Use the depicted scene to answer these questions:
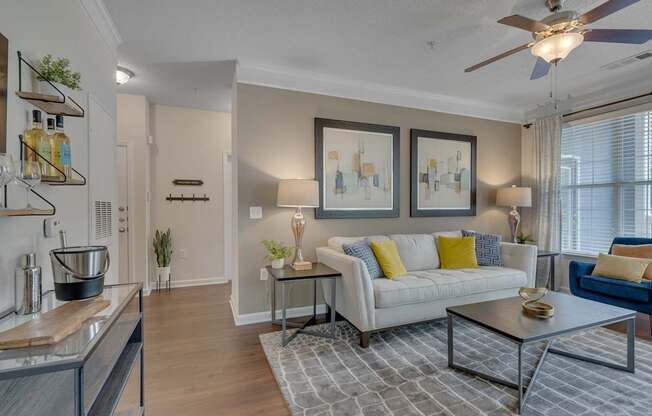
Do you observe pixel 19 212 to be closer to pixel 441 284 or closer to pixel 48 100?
pixel 48 100

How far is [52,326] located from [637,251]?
4565 millimetres

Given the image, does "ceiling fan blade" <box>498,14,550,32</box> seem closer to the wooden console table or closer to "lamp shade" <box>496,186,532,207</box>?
the wooden console table

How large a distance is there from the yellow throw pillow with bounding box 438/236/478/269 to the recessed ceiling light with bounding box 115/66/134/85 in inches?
154

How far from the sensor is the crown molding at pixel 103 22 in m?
2.10

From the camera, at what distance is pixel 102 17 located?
2.28 metres

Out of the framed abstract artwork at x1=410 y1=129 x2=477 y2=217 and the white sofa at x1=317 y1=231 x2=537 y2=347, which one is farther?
the framed abstract artwork at x1=410 y1=129 x2=477 y2=217

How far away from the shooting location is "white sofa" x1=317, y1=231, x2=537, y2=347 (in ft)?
8.46

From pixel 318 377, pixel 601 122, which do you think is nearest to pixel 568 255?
pixel 601 122

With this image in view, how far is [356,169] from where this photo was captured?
3646 mm

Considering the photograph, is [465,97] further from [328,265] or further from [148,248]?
[148,248]

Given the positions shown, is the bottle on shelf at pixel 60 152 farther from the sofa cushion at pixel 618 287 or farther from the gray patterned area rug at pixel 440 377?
the sofa cushion at pixel 618 287

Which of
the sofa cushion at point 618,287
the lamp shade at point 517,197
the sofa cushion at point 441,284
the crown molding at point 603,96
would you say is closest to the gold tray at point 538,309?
the sofa cushion at point 441,284

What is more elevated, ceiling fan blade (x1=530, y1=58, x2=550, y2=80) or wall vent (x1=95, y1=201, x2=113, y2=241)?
ceiling fan blade (x1=530, y1=58, x2=550, y2=80)

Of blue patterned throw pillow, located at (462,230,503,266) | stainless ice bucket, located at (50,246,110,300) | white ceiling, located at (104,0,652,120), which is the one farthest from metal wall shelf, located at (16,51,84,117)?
blue patterned throw pillow, located at (462,230,503,266)
